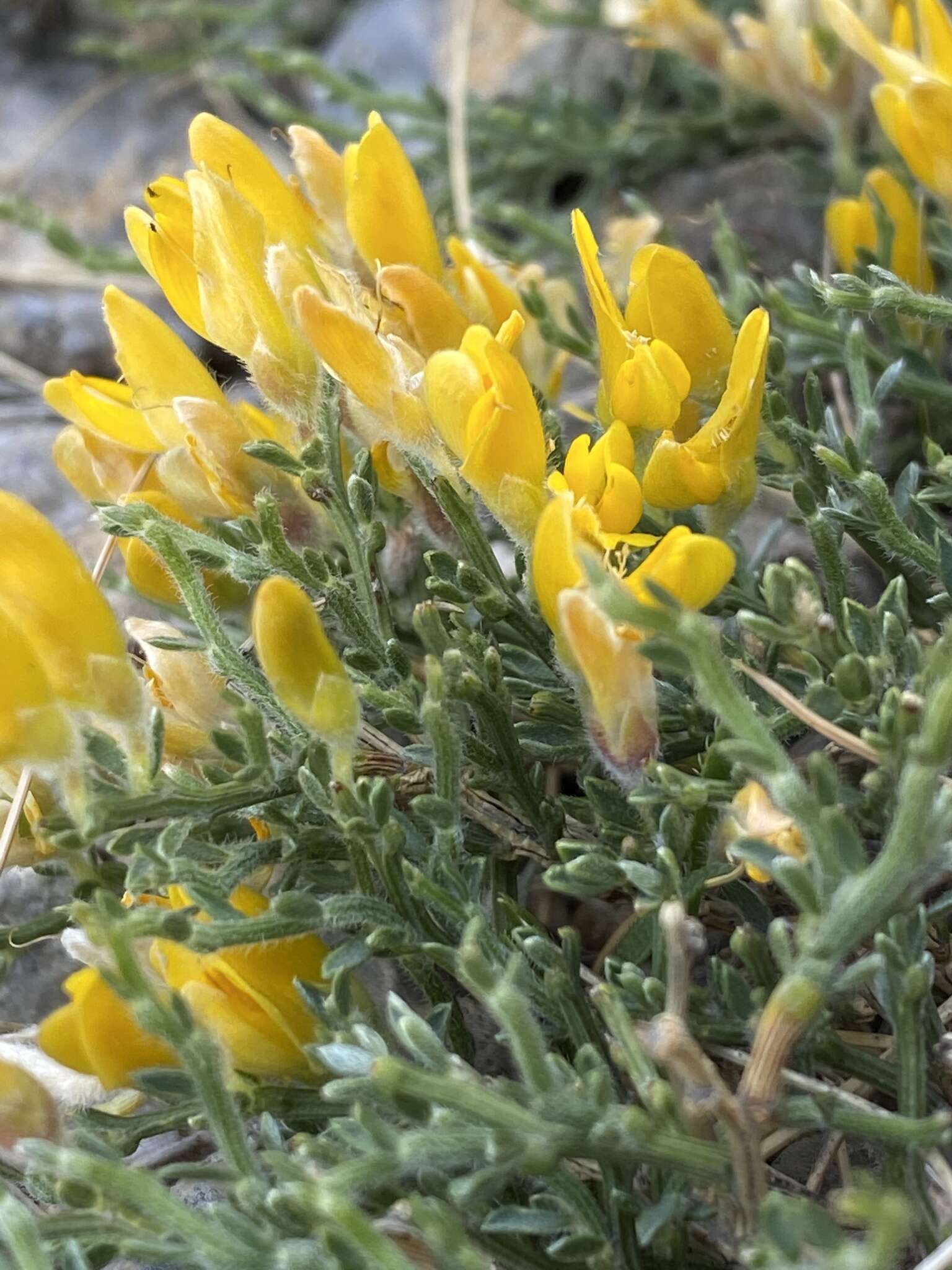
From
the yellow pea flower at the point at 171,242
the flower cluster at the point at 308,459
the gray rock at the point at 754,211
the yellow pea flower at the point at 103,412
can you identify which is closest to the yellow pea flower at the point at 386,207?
the flower cluster at the point at 308,459

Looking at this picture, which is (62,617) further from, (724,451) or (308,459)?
(724,451)

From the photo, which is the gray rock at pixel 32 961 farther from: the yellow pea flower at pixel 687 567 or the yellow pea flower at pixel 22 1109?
the yellow pea flower at pixel 687 567

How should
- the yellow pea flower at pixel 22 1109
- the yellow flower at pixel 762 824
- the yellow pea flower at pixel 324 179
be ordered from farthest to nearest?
the yellow pea flower at pixel 324 179
the yellow pea flower at pixel 22 1109
the yellow flower at pixel 762 824

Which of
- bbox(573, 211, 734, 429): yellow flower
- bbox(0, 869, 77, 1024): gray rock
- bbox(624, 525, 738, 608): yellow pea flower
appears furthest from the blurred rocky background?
bbox(624, 525, 738, 608): yellow pea flower

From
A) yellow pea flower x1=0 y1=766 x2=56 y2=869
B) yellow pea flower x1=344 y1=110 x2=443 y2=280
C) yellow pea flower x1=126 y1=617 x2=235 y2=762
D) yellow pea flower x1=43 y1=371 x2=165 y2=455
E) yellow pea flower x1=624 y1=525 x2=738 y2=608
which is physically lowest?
yellow pea flower x1=0 y1=766 x2=56 y2=869

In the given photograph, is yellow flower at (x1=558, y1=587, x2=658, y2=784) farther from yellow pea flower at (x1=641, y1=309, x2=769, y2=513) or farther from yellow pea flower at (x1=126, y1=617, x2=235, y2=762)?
yellow pea flower at (x1=126, y1=617, x2=235, y2=762)

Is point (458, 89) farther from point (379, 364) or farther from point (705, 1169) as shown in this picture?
point (705, 1169)

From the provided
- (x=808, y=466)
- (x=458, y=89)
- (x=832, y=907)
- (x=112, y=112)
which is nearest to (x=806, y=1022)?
(x=832, y=907)
